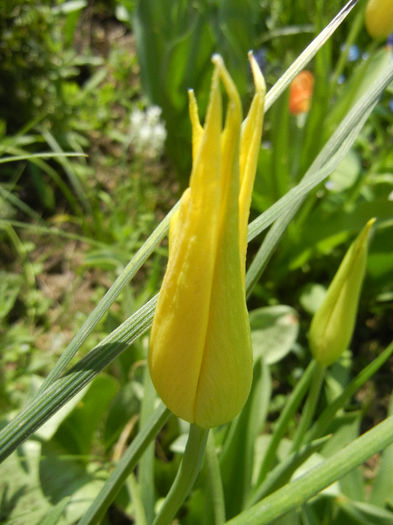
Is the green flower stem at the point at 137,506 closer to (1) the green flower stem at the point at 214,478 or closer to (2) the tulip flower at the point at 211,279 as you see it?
(1) the green flower stem at the point at 214,478

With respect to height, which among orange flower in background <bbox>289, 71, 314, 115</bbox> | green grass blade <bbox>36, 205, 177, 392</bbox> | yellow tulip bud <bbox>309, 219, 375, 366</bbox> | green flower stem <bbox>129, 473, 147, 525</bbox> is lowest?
green flower stem <bbox>129, 473, 147, 525</bbox>

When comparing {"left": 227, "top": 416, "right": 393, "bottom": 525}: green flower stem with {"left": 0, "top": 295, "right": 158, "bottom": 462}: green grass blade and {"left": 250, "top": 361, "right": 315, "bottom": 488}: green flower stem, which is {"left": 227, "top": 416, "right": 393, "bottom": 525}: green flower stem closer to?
{"left": 0, "top": 295, "right": 158, "bottom": 462}: green grass blade

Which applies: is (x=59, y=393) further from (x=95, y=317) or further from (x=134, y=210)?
(x=134, y=210)

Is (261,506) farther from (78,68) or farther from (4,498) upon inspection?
(78,68)

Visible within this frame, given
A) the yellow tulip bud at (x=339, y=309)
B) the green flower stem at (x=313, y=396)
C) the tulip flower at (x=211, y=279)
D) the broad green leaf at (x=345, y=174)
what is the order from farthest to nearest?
the broad green leaf at (x=345, y=174) → the green flower stem at (x=313, y=396) → the yellow tulip bud at (x=339, y=309) → the tulip flower at (x=211, y=279)

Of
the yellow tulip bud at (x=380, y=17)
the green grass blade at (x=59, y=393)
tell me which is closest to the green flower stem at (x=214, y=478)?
the green grass blade at (x=59, y=393)

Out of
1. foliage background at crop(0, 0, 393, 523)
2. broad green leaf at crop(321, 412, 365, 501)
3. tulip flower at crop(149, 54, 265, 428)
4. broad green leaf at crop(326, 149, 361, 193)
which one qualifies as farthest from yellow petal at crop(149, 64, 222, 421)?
broad green leaf at crop(326, 149, 361, 193)

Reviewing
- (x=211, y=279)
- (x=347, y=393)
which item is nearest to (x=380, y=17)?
(x=347, y=393)
